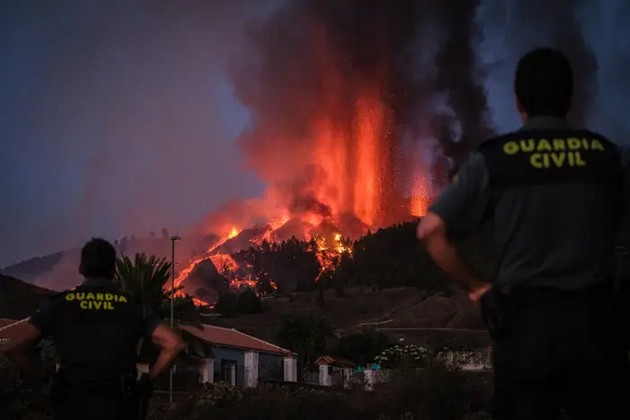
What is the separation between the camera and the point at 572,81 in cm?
309

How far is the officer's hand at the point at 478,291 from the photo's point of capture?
2.89m

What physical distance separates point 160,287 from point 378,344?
45479 mm

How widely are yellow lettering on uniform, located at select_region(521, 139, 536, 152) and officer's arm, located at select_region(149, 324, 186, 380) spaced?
6.57ft

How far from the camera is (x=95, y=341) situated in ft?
13.5

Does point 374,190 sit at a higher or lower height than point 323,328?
higher

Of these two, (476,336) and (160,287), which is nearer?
(160,287)

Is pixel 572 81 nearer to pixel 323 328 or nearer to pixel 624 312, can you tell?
pixel 624 312

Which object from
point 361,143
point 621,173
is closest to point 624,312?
point 621,173

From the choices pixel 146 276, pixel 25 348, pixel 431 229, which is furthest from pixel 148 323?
pixel 146 276

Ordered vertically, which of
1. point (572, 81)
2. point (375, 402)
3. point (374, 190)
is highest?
point (374, 190)

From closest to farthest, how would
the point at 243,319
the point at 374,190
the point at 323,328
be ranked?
the point at 323,328 → the point at 243,319 → the point at 374,190

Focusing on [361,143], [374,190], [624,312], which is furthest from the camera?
[374,190]

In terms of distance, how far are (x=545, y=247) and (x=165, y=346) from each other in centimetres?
204

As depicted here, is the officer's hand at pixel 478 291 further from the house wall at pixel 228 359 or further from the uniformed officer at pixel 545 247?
the house wall at pixel 228 359
